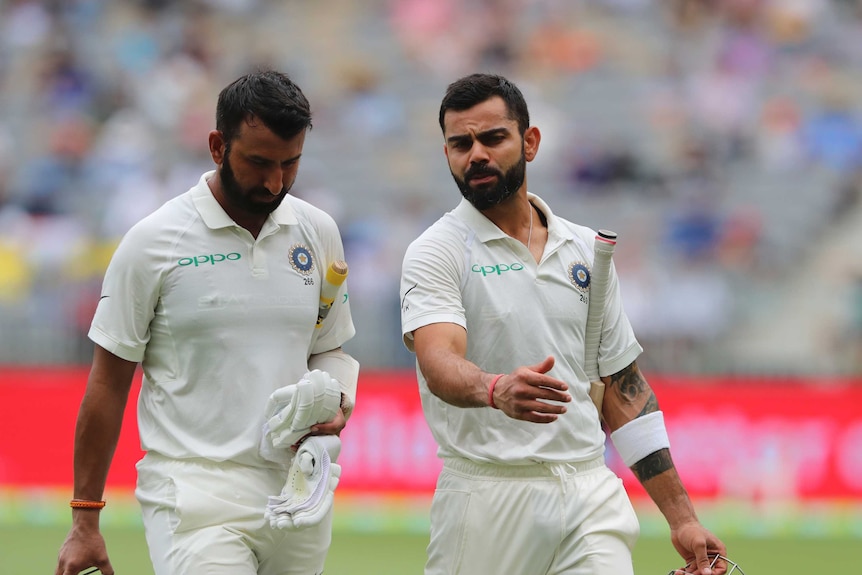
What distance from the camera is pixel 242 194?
4492 mm

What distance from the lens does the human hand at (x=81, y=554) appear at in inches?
173

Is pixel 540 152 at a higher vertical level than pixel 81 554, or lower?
higher

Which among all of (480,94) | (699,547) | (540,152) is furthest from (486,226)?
(540,152)

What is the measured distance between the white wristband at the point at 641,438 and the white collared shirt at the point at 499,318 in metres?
0.11

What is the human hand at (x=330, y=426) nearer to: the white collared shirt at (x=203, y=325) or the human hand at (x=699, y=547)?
the white collared shirt at (x=203, y=325)

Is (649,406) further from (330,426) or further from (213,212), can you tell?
(213,212)

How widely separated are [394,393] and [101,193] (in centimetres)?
571

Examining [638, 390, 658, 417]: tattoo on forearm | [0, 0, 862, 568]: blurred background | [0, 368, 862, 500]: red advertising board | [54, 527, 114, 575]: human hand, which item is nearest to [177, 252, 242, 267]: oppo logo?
[54, 527, 114, 575]: human hand

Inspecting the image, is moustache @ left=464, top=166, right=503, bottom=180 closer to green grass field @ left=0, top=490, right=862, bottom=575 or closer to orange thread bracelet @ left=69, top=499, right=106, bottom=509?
orange thread bracelet @ left=69, top=499, right=106, bottom=509

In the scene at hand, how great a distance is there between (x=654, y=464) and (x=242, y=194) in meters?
1.71

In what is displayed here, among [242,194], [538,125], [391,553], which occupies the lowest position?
[391,553]

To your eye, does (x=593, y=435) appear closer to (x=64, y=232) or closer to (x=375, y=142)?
(x=64, y=232)

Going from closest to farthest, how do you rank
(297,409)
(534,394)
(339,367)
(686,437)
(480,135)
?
(534,394)
(297,409)
(480,135)
(339,367)
(686,437)

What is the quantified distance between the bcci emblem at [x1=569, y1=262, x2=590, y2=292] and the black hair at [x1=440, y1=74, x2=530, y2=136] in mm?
501
